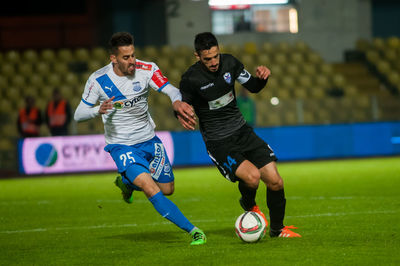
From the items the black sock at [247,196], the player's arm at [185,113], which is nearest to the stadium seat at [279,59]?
the black sock at [247,196]

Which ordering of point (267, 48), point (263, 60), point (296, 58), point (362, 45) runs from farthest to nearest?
1. point (362, 45)
2. point (267, 48)
3. point (296, 58)
4. point (263, 60)

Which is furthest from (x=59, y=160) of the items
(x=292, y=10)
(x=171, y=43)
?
(x=292, y=10)

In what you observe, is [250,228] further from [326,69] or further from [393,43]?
[393,43]

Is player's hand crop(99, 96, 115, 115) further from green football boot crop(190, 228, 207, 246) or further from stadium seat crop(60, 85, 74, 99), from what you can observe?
stadium seat crop(60, 85, 74, 99)

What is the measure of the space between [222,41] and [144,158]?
17.8 m

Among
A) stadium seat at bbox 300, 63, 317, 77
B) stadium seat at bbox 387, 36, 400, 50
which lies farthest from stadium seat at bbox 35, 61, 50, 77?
stadium seat at bbox 387, 36, 400, 50

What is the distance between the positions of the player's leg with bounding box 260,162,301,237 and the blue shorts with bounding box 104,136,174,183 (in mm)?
1176

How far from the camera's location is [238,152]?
22.5ft

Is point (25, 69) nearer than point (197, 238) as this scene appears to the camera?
No

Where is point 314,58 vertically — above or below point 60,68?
below

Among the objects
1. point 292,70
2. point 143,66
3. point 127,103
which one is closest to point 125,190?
point 127,103

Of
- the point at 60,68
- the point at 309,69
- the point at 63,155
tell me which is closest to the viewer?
the point at 63,155

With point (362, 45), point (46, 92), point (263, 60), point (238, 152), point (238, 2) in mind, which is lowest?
point (46, 92)

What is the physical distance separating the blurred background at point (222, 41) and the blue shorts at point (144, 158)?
12.5 meters
